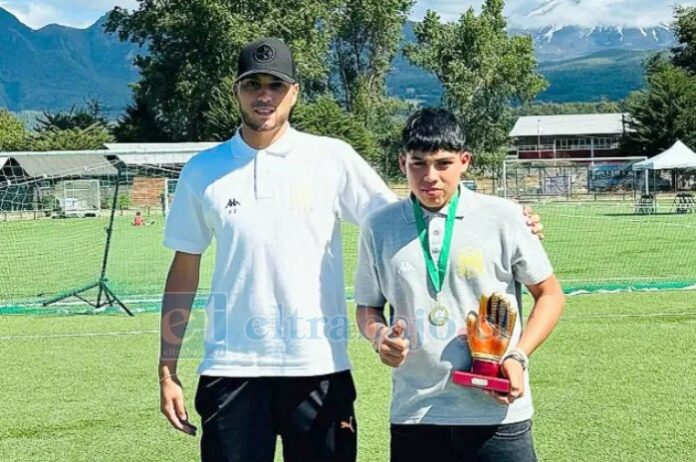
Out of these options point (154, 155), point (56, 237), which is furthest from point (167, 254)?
point (56, 237)

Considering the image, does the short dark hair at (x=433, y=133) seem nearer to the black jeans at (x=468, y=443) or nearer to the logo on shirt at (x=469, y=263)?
the logo on shirt at (x=469, y=263)

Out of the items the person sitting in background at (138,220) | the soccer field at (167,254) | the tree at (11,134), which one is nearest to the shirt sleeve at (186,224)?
the soccer field at (167,254)

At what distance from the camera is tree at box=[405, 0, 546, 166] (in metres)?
65.2

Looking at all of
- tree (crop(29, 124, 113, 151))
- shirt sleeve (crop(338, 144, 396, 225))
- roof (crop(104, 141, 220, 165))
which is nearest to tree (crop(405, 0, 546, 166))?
tree (crop(29, 124, 113, 151))

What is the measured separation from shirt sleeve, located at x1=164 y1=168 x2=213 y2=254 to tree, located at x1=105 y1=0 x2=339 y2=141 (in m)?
49.4

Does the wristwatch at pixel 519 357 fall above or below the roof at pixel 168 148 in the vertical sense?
below

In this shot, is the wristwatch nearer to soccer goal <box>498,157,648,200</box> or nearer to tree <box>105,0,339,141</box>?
soccer goal <box>498,157,648,200</box>

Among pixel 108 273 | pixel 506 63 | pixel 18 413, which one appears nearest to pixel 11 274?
pixel 108 273

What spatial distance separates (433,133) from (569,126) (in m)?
97.3

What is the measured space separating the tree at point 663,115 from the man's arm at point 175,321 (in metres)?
55.4

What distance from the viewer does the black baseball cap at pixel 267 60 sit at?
3.35 meters

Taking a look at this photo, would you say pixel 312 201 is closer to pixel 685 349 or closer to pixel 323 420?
pixel 323 420

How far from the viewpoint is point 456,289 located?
3.08 metres

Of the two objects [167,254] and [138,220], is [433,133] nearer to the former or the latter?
[167,254]
